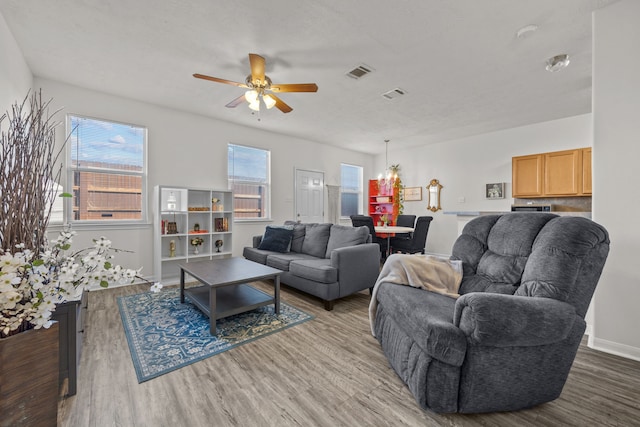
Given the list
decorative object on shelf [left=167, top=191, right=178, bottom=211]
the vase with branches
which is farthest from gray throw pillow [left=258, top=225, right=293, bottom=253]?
the vase with branches

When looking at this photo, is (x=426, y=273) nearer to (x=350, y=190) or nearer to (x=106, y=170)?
(x=106, y=170)

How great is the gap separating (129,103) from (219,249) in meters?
2.65

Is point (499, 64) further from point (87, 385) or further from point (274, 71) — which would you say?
point (87, 385)

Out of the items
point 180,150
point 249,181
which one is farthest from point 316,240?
point 180,150

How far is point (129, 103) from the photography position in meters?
4.09

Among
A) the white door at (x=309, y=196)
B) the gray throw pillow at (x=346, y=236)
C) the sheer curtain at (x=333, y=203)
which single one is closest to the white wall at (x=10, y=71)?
the gray throw pillow at (x=346, y=236)

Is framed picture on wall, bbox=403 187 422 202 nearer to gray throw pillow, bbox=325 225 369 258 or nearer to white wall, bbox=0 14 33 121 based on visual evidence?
gray throw pillow, bbox=325 225 369 258

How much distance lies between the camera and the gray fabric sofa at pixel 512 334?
1.38 meters

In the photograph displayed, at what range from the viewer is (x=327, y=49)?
9.18 ft

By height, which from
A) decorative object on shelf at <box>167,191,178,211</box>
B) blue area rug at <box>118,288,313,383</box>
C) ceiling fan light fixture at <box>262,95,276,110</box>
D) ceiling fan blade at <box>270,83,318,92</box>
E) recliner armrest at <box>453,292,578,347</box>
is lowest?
blue area rug at <box>118,288,313,383</box>

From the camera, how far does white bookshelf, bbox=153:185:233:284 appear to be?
4.10 metres

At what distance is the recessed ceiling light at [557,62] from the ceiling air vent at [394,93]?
1589 mm

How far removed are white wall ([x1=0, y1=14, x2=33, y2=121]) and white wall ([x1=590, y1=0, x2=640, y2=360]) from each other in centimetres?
511

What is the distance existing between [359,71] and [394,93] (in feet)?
2.78
